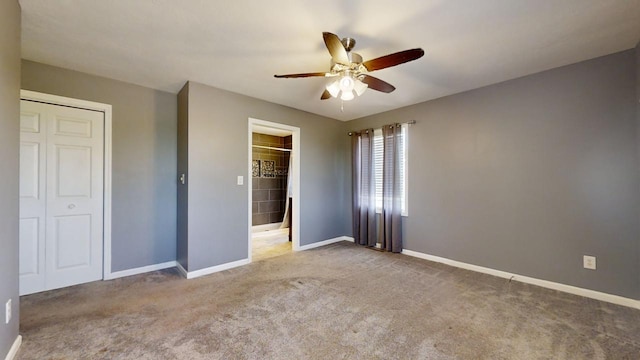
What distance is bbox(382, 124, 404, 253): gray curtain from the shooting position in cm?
397

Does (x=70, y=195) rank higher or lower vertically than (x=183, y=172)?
lower

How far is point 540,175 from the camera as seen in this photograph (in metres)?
2.81

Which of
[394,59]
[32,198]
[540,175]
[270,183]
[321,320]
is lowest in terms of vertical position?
[321,320]

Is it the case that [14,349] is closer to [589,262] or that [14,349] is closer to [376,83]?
[376,83]

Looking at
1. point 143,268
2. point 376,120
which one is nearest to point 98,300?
point 143,268

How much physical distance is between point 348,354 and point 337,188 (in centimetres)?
326

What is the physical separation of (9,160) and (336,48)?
7.16 feet

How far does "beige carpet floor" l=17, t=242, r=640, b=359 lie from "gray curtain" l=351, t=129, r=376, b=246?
1349 mm

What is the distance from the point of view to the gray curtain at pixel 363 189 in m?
4.35

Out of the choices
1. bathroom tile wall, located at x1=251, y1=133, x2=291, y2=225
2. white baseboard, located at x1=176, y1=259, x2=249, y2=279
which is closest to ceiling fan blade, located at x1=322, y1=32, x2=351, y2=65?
white baseboard, located at x1=176, y1=259, x2=249, y2=279

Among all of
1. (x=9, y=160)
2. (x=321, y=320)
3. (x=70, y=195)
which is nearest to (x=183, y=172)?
(x=70, y=195)

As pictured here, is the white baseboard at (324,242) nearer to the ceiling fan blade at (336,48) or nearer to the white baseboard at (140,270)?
the white baseboard at (140,270)

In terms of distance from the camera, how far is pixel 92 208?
2.89 meters

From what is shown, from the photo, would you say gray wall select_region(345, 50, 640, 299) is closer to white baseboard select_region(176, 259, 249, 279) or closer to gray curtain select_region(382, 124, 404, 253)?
gray curtain select_region(382, 124, 404, 253)
